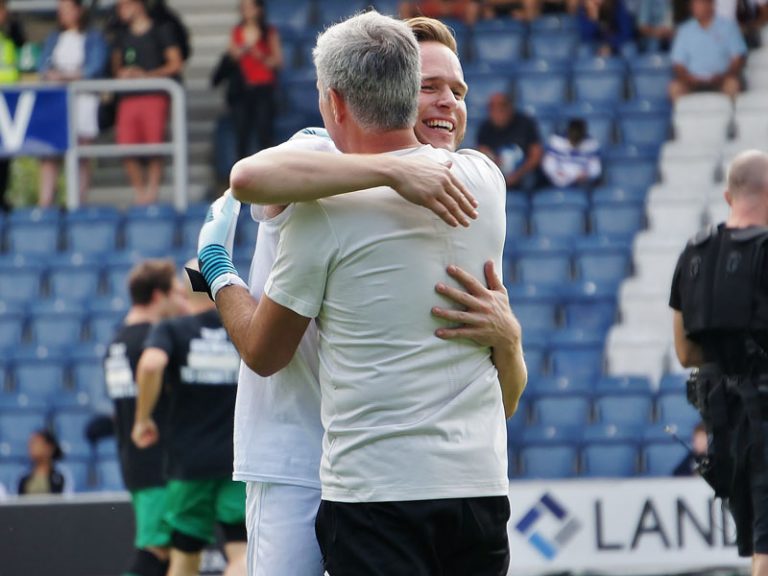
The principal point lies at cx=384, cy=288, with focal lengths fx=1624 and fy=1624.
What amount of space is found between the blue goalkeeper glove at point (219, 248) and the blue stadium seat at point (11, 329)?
9.07m

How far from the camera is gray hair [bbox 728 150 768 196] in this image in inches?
219

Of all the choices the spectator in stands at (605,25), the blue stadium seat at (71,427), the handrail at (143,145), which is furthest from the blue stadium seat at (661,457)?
the handrail at (143,145)

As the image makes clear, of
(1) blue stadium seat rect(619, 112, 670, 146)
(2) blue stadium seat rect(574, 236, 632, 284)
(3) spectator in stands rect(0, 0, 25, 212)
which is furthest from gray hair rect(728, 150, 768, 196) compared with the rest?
(3) spectator in stands rect(0, 0, 25, 212)

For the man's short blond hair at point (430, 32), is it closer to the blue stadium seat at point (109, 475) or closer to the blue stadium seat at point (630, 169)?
the blue stadium seat at point (109, 475)

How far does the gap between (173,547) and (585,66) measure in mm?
7083

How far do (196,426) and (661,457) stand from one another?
12.2ft

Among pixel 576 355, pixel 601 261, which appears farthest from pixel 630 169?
pixel 576 355

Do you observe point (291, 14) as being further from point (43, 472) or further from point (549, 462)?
point (549, 462)

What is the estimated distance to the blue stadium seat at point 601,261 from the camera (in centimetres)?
1164

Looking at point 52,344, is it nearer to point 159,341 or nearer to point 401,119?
point 159,341

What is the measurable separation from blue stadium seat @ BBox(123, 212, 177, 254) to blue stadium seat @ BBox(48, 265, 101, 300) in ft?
1.30

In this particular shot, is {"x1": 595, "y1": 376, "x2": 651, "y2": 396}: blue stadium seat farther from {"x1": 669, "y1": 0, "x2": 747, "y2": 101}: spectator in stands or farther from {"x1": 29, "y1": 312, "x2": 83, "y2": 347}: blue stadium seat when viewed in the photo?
{"x1": 29, "y1": 312, "x2": 83, "y2": 347}: blue stadium seat

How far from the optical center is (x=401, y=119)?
3.27 meters

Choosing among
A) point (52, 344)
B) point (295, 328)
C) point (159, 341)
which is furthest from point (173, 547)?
point (52, 344)
